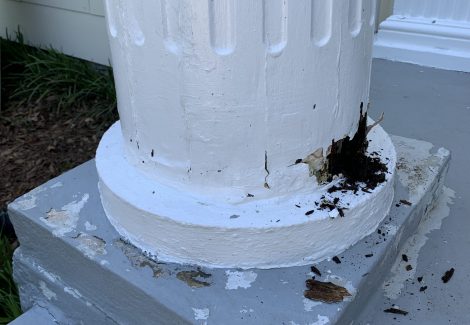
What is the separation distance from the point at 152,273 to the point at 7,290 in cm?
112

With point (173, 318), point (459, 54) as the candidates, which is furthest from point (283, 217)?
point (459, 54)

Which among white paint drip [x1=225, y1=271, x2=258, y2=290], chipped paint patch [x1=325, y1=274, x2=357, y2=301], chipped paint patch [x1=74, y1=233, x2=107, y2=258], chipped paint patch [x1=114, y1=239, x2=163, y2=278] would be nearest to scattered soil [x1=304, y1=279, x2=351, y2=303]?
chipped paint patch [x1=325, y1=274, x2=357, y2=301]

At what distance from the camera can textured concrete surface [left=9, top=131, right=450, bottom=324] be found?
1425 millimetres

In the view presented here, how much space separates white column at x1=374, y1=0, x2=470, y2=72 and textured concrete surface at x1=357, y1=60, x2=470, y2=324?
78mm

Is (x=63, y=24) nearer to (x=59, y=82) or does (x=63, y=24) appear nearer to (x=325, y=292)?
(x=59, y=82)

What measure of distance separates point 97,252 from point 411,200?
1.05 meters

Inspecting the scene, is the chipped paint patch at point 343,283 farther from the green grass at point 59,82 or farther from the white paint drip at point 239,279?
the green grass at point 59,82

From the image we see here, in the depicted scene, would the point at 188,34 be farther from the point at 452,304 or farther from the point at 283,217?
the point at 452,304

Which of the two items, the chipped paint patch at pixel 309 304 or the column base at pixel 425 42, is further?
the column base at pixel 425 42

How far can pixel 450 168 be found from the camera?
2.37 meters

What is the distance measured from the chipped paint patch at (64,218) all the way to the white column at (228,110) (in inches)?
8.0

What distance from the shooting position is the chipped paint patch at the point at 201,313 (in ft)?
4.57

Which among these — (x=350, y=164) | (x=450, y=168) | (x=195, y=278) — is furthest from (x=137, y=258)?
(x=450, y=168)

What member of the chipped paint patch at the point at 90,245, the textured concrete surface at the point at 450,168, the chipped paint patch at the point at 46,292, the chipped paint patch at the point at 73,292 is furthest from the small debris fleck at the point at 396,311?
the chipped paint patch at the point at 46,292
